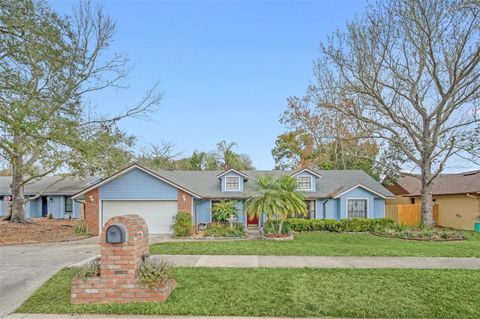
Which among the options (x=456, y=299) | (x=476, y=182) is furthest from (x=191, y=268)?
(x=476, y=182)

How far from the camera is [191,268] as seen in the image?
824cm

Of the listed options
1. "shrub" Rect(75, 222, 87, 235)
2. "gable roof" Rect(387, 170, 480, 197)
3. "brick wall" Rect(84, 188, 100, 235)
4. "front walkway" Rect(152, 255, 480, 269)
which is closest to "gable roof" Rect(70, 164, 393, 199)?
"gable roof" Rect(387, 170, 480, 197)

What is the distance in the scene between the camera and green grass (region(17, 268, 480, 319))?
5395 millimetres

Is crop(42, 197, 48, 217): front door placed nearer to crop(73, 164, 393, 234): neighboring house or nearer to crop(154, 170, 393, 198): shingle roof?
crop(73, 164, 393, 234): neighboring house

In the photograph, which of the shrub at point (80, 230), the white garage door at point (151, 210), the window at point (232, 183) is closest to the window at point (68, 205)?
the shrub at point (80, 230)

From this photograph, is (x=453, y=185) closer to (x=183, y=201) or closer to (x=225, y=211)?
(x=225, y=211)

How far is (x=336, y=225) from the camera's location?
18.1 meters

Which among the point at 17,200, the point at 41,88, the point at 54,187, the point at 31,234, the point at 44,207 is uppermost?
the point at 41,88

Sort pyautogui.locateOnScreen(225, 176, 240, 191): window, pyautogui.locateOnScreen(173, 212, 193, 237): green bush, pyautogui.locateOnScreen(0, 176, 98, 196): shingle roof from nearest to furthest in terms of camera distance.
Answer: pyautogui.locateOnScreen(173, 212, 193, 237): green bush < pyautogui.locateOnScreen(225, 176, 240, 191): window < pyautogui.locateOnScreen(0, 176, 98, 196): shingle roof

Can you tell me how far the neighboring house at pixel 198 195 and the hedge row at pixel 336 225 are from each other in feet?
5.21

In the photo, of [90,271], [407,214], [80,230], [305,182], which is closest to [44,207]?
[80,230]

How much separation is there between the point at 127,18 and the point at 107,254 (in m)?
10.4

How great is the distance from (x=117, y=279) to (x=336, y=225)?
14605 mm

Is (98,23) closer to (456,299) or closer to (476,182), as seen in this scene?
(456,299)
